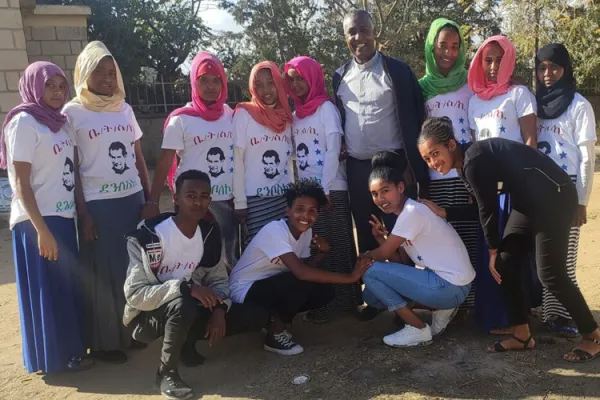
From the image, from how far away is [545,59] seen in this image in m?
3.37

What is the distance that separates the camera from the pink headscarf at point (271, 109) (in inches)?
143

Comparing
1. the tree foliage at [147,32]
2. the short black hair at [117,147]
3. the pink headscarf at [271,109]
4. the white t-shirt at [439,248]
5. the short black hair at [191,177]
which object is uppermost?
the tree foliage at [147,32]

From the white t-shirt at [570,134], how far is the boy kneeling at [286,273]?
136cm

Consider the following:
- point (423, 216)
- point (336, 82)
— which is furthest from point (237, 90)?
point (423, 216)

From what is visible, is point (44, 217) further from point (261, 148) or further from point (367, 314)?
point (367, 314)

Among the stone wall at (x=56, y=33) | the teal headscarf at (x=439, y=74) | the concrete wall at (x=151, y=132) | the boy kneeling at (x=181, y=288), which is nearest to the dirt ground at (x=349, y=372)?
the boy kneeling at (x=181, y=288)

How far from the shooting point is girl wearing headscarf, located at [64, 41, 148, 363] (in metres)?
3.34

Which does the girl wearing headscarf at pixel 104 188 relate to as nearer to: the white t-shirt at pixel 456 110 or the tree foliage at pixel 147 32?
the white t-shirt at pixel 456 110

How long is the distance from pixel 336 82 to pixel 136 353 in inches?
92.7

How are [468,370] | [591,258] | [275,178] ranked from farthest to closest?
[591,258], [275,178], [468,370]

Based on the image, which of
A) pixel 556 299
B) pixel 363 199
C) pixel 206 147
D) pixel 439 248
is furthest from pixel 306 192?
pixel 556 299

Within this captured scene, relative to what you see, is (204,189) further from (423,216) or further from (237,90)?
(237,90)

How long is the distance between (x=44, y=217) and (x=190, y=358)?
1242 mm

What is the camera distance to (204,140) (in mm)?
3631
